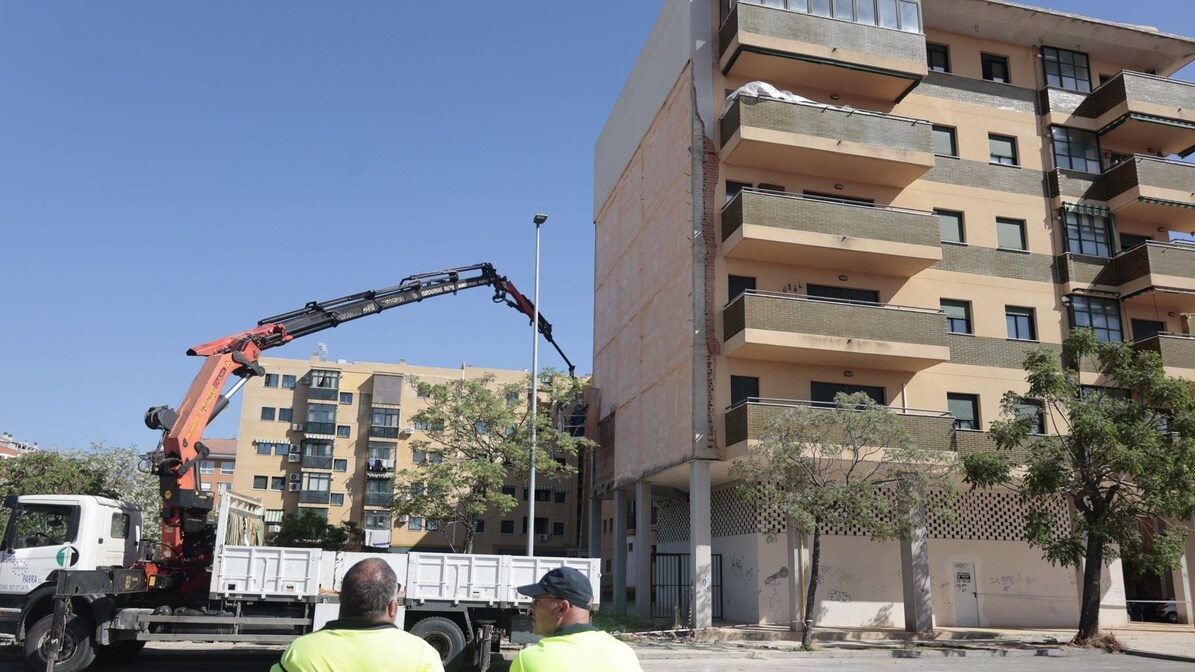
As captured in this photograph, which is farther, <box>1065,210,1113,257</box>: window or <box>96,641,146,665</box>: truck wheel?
<box>1065,210,1113,257</box>: window

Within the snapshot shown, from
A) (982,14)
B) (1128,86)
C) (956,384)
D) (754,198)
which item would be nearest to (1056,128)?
(1128,86)

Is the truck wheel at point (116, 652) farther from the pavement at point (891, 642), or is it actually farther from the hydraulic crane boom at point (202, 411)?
the pavement at point (891, 642)

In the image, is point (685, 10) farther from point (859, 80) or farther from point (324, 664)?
point (324, 664)

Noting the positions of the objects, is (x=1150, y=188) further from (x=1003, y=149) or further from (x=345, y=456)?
(x=345, y=456)

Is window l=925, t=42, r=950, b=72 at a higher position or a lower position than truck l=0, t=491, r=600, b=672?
higher

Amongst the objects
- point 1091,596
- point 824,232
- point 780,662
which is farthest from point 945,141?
point 780,662

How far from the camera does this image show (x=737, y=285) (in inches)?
1103

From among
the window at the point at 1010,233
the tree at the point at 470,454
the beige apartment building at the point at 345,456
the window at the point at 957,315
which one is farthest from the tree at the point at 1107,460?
the beige apartment building at the point at 345,456

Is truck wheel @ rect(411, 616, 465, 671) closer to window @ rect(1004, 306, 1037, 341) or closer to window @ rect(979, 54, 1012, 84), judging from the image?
window @ rect(1004, 306, 1037, 341)

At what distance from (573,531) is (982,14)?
45.2 metres

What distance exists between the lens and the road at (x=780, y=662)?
17906mm

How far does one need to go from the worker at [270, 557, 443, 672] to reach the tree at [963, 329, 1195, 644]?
72.0 feet

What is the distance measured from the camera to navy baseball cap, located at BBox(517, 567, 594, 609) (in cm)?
394

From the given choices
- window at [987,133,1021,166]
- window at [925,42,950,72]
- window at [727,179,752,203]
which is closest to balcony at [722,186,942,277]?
window at [727,179,752,203]
